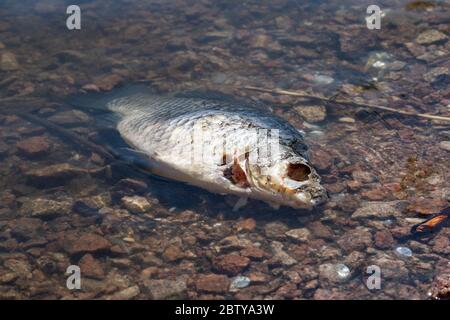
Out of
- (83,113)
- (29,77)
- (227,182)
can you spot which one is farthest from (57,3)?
(227,182)

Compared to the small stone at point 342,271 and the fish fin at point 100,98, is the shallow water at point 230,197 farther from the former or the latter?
the fish fin at point 100,98

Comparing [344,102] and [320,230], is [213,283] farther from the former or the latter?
[344,102]

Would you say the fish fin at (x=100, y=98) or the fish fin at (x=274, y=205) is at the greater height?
the fish fin at (x=100, y=98)

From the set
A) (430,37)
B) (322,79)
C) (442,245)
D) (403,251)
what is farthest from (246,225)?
(430,37)

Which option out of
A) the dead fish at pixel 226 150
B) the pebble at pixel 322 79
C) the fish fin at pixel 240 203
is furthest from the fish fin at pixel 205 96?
the fish fin at pixel 240 203

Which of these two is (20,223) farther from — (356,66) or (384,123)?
(356,66)

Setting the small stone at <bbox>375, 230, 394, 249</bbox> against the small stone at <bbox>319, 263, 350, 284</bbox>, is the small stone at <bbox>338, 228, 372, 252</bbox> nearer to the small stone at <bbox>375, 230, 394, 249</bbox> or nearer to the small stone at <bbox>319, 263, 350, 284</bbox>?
the small stone at <bbox>375, 230, 394, 249</bbox>

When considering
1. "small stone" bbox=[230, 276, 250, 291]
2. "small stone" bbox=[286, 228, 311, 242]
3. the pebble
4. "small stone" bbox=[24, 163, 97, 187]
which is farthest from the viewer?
the pebble

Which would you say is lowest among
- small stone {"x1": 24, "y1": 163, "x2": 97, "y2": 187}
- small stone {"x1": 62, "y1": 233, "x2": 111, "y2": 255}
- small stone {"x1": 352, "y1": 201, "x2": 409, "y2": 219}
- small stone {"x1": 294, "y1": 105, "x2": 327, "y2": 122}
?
small stone {"x1": 62, "y1": 233, "x2": 111, "y2": 255}

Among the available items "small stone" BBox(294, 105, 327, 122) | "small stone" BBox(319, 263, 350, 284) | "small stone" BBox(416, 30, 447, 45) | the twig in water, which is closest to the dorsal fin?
the twig in water
